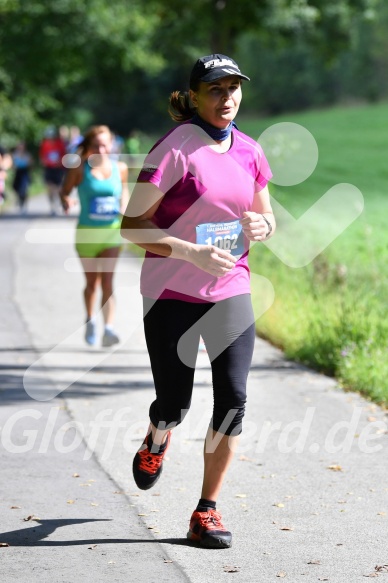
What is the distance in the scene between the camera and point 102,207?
10.0 m

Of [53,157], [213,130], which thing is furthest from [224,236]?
[53,157]

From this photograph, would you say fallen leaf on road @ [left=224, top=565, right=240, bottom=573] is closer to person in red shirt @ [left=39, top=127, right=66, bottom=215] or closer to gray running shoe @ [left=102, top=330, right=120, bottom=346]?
gray running shoe @ [left=102, top=330, right=120, bottom=346]

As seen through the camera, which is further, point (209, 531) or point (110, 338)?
point (110, 338)

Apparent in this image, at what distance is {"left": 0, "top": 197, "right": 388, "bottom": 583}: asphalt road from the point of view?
15.3 ft

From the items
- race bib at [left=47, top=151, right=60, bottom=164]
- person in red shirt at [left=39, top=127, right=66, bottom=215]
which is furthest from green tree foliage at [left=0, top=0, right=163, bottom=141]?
race bib at [left=47, top=151, right=60, bottom=164]

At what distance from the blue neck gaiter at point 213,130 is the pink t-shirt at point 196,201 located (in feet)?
0.08

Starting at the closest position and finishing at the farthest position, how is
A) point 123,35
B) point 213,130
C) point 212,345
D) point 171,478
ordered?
point 213,130
point 212,345
point 171,478
point 123,35

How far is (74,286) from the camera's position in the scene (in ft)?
46.5

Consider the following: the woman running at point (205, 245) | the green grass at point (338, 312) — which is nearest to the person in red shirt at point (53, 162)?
the green grass at point (338, 312)

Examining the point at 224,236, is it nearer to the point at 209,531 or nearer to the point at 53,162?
the point at 209,531

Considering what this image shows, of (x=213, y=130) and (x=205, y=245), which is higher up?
(x=213, y=130)

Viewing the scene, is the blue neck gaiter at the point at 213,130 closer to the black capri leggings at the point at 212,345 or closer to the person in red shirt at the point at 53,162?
the black capri leggings at the point at 212,345

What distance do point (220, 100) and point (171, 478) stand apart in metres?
Answer: 2.19

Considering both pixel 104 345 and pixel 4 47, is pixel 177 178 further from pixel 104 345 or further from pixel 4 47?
pixel 4 47
